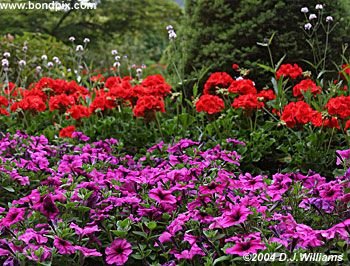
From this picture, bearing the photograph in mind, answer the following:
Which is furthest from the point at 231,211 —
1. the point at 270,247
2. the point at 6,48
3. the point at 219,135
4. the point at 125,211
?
the point at 6,48

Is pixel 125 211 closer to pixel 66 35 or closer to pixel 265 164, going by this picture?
pixel 265 164

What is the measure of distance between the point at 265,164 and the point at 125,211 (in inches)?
62.8

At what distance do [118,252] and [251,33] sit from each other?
2670 millimetres

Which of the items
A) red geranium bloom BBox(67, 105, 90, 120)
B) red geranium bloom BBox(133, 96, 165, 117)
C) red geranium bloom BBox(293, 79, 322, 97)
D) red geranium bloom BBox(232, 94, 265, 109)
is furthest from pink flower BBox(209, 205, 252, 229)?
red geranium bloom BBox(67, 105, 90, 120)

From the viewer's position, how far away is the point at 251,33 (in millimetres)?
4105

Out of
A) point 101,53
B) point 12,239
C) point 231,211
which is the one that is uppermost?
point 231,211

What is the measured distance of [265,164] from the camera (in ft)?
11.2

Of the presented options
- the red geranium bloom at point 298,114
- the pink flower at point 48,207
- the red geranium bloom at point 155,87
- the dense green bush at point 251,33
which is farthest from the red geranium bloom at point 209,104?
the pink flower at point 48,207

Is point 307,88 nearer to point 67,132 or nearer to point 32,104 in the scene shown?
point 67,132

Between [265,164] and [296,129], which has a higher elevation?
[296,129]

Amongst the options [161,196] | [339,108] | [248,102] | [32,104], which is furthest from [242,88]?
[161,196]

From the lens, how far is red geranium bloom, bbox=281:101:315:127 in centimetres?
299

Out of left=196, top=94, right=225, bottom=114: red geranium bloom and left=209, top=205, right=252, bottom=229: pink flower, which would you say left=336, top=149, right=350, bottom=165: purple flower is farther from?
left=196, top=94, right=225, bottom=114: red geranium bloom

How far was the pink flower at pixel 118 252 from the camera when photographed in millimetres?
1725
